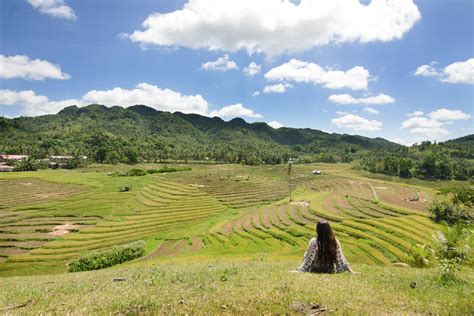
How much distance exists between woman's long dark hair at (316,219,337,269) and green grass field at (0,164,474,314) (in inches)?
39.6

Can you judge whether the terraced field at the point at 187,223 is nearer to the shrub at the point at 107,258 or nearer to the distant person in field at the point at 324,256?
the shrub at the point at 107,258

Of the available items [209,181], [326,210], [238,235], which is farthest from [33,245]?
[209,181]

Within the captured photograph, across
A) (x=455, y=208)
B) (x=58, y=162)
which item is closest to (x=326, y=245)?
(x=455, y=208)

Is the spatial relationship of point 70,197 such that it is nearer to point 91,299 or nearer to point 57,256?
→ point 57,256

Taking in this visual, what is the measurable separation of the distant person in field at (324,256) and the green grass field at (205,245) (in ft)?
3.16

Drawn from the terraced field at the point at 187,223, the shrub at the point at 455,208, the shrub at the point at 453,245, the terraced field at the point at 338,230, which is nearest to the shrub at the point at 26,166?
the terraced field at the point at 187,223

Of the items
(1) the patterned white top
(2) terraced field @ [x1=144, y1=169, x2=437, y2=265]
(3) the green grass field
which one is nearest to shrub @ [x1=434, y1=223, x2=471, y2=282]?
(3) the green grass field

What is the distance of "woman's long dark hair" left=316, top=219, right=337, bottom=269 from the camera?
1060 centimetres

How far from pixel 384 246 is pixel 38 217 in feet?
218

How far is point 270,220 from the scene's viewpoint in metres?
56.2

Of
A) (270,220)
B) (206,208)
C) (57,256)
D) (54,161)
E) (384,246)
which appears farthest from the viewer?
(54,161)

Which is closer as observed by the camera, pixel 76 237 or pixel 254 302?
pixel 254 302

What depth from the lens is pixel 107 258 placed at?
36875 millimetres

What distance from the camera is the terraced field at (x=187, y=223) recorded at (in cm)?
4006
